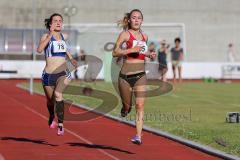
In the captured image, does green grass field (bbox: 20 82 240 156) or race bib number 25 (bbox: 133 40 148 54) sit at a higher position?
race bib number 25 (bbox: 133 40 148 54)

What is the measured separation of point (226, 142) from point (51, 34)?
3.58 m

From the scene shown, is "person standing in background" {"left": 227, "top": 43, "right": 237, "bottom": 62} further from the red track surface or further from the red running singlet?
the red running singlet

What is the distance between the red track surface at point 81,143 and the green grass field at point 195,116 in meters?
0.62

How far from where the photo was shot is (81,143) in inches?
521

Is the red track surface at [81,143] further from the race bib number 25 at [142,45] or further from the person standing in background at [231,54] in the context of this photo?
the person standing in background at [231,54]

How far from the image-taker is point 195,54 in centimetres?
5956

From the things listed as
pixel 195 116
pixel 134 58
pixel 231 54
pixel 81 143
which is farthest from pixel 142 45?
pixel 231 54

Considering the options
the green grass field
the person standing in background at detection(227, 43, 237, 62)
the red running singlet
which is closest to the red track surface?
the green grass field

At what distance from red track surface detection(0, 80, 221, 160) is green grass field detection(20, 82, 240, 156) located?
0.62 m

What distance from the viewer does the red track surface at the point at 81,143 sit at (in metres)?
11.6

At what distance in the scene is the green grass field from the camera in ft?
46.2

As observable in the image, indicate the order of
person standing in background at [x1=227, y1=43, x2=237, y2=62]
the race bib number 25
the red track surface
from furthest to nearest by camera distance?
person standing in background at [x1=227, y1=43, x2=237, y2=62]
the race bib number 25
the red track surface

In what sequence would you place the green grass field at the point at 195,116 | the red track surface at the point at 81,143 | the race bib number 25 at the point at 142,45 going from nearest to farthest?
the red track surface at the point at 81,143
the race bib number 25 at the point at 142,45
the green grass field at the point at 195,116

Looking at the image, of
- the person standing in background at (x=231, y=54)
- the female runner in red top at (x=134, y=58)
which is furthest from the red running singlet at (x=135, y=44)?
the person standing in background at (x=231, y=54)
